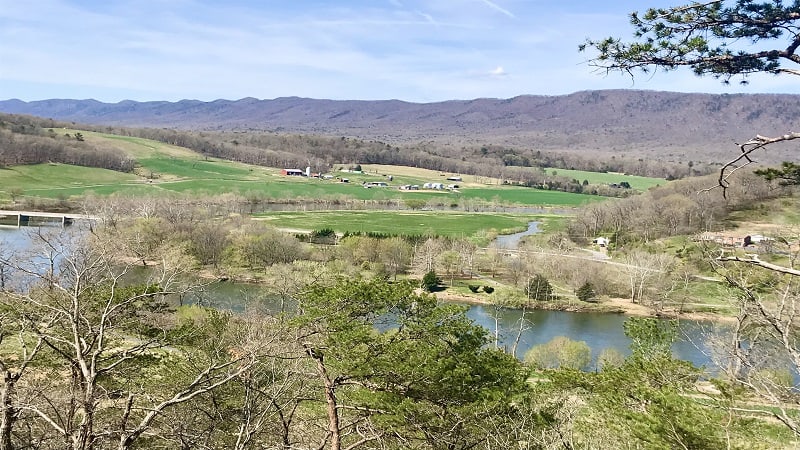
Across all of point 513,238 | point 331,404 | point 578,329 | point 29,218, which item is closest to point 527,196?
point 513,238

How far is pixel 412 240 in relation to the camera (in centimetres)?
5600

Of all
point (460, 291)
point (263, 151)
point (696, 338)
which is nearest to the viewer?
point (696, 338)

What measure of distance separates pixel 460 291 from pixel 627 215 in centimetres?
3413

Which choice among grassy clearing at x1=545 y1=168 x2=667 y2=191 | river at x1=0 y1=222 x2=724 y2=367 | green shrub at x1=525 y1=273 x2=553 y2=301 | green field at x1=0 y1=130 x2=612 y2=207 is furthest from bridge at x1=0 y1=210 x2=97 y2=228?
grassy clearing at x1=545 y1=168 x2=667 y2=191

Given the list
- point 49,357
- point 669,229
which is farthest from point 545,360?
point 669,229

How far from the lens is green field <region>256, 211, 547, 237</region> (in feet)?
216

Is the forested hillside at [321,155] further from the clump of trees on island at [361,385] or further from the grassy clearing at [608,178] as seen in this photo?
the clump of trees on island at [361,385]

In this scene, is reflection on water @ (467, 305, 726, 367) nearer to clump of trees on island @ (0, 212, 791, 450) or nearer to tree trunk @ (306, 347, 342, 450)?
clump of trees on island @ (0, 212, 791, 450)

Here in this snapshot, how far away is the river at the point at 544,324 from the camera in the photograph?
102ft

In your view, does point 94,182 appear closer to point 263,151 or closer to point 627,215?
point 263,151

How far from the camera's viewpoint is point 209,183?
95.5 m

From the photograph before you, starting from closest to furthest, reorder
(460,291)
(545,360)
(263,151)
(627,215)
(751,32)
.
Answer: (751,32) < (545,360) < (460,291) < (627,215) < (263,151)

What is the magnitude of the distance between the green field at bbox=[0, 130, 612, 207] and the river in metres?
46.0

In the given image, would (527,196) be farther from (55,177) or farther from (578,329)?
(55,177)
